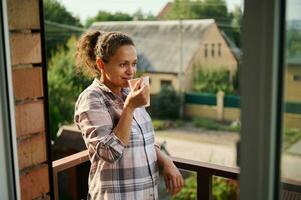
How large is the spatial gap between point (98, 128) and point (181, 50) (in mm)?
7149

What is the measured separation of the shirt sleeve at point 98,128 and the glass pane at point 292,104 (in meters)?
0.55

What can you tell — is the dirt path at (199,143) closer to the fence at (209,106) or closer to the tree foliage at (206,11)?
the fence at (209,106)

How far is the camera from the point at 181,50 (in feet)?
26.7

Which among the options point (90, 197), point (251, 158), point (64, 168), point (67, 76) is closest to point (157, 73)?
point (67, 76)

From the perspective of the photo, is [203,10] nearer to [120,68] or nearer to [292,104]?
[120,68]

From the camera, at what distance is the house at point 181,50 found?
6.85 meters

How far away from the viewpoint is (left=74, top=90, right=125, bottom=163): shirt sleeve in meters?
1.11

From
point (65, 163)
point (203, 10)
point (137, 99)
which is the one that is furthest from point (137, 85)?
point (203, 10)

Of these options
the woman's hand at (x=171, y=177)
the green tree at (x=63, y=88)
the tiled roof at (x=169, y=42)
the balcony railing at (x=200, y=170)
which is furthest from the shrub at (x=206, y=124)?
the woman's hand at (x=171, y=177)

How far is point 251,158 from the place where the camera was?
2.01 ft

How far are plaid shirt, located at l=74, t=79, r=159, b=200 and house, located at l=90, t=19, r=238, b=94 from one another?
17.7 feet

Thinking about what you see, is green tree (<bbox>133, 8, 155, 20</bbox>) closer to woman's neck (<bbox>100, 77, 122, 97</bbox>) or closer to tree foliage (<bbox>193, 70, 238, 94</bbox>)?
tree foliage (<bbox>193, 70, 238, 94</bbox>)

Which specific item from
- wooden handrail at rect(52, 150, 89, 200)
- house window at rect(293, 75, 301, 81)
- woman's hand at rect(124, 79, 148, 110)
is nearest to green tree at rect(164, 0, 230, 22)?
wooden handrail at rect(52, 150, 89, 200)

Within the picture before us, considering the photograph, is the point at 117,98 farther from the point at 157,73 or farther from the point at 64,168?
the point at 157,73
